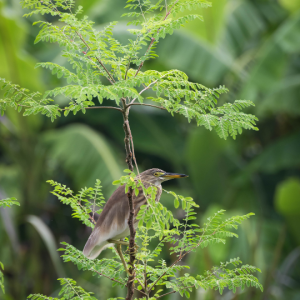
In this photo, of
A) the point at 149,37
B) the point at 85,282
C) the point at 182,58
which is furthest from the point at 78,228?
the point at 149,37

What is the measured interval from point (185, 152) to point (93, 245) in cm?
484

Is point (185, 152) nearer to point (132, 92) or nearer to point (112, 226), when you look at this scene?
point (112, 226)

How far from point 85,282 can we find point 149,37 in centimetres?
477

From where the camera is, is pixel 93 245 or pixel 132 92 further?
pixel 93 245

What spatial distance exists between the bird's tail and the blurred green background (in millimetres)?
2707

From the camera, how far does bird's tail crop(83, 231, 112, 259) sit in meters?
1.83

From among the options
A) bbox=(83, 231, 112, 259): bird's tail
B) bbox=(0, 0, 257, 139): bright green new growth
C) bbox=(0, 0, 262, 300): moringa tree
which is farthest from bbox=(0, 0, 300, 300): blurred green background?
bbox=(0, 0, 257, 139): bright green new growth

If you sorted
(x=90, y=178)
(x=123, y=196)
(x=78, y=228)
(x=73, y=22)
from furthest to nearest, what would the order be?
1. (x=78, y=228)
2. (x=90, y=178)
3. (x=123, y=196)
4. (x=73, y=22)

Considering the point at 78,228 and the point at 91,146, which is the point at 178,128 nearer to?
the point at 91,146

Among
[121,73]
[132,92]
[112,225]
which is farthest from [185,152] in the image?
[132,92]

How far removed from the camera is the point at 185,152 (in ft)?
21.6

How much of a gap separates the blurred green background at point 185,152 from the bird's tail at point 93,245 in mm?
2707

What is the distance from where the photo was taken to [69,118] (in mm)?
7176

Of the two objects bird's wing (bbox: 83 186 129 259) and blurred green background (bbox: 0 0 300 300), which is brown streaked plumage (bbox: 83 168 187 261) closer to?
bird's wing (bbox: 83 186 129 259)
